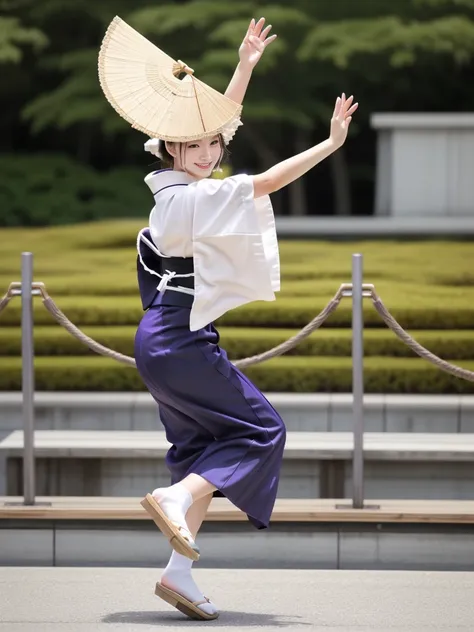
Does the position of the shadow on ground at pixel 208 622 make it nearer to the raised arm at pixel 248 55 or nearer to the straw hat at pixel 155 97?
the straw hat at pixel 155 97

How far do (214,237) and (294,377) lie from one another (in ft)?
12.9

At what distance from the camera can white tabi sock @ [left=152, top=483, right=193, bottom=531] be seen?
4.31 meters

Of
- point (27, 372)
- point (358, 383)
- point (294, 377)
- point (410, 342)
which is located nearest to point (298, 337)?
point (358, 383)

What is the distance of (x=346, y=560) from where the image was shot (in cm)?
558

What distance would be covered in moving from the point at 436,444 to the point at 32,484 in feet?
6.58

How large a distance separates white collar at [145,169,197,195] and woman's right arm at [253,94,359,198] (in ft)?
0.79

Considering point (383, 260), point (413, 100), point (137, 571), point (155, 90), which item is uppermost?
point (413, 100)

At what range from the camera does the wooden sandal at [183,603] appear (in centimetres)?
447

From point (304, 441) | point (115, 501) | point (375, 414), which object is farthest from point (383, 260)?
point (115, 501)

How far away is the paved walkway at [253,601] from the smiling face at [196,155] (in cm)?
143

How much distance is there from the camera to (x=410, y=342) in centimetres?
584

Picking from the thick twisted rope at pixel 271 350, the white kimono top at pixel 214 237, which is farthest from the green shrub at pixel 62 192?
the white kimono top at pixel 214 237

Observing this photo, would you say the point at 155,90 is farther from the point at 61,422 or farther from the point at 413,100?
the point at 413,100

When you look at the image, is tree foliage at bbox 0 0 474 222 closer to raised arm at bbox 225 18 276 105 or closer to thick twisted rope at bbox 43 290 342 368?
thick twisted rope at bbox 43 290 342 368
